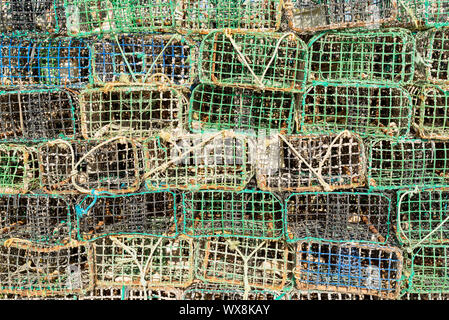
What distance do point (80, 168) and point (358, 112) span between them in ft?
5.10

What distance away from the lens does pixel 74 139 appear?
1.86 metres

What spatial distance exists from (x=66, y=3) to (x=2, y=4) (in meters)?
0.42

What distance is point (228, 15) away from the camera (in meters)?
1.82

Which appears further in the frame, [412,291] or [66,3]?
[412,291]

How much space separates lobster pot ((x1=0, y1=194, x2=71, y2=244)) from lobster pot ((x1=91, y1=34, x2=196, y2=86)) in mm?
779


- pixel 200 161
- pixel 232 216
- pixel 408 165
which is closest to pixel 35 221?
pixel 200 161

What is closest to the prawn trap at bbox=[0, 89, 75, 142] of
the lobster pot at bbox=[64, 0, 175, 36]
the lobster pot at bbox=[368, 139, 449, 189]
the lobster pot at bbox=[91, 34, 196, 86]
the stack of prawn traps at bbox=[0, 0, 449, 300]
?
the stack of prawn traps at bbox=[0, 0, 449, 300]

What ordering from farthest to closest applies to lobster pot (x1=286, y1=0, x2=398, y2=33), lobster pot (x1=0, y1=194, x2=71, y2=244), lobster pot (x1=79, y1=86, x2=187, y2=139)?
lobster pot (x1=0, y1=194, x2=71, y2=244) → lobster pot (x1=79, y1=86, x2=187, y2=139) → lobster pot (x1=286, y1=0, x2=398, y2=33)

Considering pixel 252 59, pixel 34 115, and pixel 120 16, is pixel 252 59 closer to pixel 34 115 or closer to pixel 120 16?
pixel 120 16

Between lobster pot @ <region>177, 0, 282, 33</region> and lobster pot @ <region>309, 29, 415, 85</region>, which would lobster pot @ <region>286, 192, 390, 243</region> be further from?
lobster pot @ <region>177, 0, 282, 33</region>

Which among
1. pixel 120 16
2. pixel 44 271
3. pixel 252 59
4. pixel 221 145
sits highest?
pixel 120 16

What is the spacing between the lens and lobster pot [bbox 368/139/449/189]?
180cm

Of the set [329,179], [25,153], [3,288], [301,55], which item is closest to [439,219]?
[329,179]

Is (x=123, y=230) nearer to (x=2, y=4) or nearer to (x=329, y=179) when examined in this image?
(x=329, y=179)
